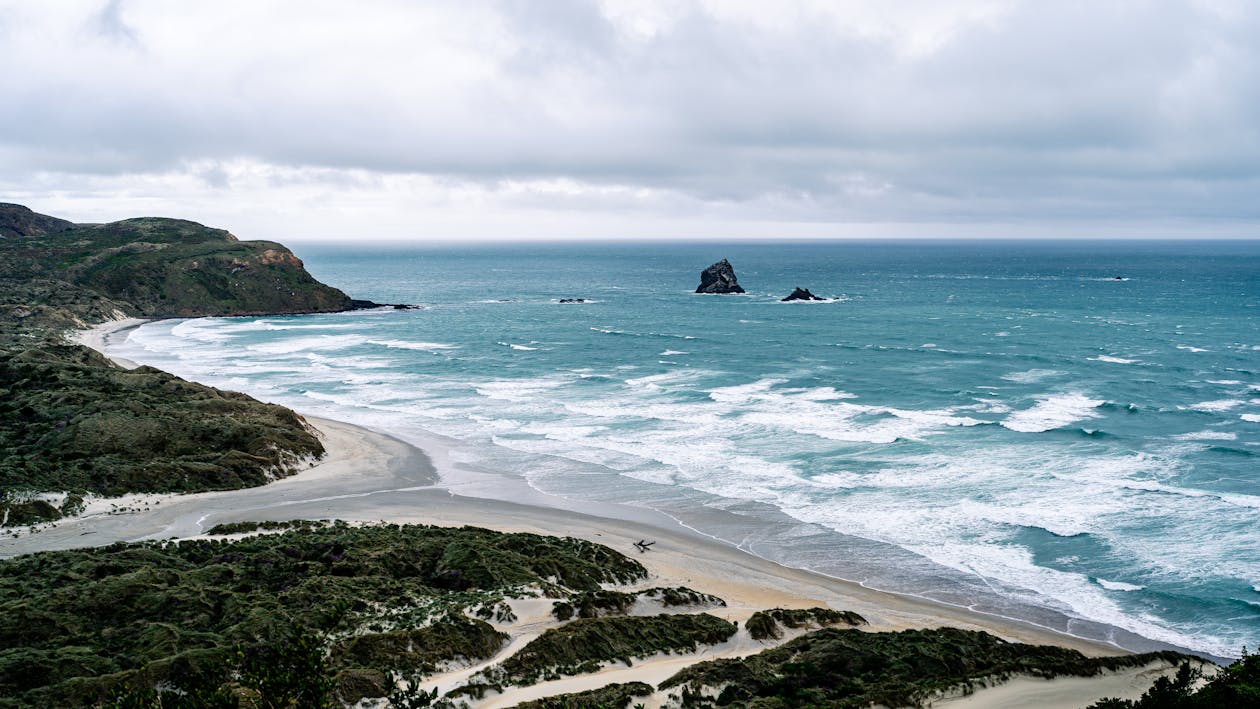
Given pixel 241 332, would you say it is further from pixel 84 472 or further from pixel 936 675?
pixel 936 675

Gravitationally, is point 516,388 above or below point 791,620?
above

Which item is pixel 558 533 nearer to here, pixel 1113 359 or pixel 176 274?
pixel 1113 359

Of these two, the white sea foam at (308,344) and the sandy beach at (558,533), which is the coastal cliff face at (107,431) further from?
the white sea foam at (308,344)

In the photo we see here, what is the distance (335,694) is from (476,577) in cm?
1128

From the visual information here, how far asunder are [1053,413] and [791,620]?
132 feet

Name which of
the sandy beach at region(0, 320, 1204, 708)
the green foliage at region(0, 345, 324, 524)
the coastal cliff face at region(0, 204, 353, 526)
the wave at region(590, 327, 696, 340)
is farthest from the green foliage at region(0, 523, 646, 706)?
the wave at region(590, 327, 696, 340)

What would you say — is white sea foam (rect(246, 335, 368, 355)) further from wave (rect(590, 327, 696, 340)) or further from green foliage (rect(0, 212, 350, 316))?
green foliage (rect(0, 212, 350, 316))

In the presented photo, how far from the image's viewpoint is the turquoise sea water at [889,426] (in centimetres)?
3525

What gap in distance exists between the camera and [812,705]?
20.9 meters

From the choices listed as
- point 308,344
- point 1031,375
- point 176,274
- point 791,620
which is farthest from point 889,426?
point 176,274

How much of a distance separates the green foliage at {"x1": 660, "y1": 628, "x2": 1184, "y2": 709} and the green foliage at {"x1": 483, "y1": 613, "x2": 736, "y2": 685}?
A: 2588 mm

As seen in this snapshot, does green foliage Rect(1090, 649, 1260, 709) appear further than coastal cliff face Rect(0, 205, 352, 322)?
No

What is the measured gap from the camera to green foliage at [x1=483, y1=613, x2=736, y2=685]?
77.6 feet

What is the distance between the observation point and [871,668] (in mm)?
23922
